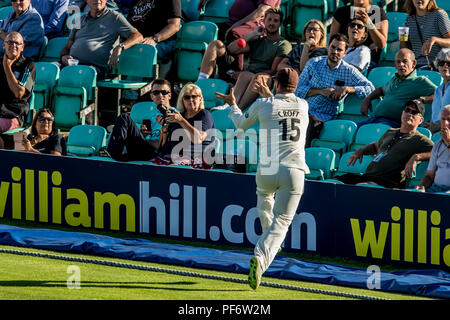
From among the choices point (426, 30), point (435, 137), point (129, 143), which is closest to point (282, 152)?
point (435, 137)

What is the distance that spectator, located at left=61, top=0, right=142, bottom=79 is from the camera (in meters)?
13.1

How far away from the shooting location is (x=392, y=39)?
12617mm

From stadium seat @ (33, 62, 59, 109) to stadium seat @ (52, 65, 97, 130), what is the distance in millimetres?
132

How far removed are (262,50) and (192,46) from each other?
1246mm

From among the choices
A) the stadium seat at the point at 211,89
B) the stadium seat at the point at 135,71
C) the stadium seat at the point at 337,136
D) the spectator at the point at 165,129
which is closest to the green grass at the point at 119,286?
the spectator at the point at 165,129

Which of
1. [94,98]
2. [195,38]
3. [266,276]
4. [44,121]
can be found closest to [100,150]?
[44,121]

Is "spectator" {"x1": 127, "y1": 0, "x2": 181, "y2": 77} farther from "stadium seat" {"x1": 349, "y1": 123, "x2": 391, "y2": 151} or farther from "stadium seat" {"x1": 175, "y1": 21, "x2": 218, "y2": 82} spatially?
"stadium seat" {"x1": 349, "y1": 123, "x2": 391, "y2": 151}

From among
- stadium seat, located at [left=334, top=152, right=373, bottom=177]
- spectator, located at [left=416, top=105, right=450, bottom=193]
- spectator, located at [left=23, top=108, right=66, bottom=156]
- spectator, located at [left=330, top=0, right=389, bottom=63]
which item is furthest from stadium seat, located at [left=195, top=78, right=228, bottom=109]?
spectator, located at [left=416, top=105, right=450, bottom=193]

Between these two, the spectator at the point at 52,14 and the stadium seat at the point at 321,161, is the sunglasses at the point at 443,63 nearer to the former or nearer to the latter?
the stadium seat at the point at 321,161

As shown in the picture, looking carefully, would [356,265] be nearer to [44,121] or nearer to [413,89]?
[413,89]

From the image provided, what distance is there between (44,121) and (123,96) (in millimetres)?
2275

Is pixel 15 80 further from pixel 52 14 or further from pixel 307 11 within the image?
pixel 307 11

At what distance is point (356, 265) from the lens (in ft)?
29.9

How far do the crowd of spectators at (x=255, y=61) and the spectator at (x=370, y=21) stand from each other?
14 millimetres
